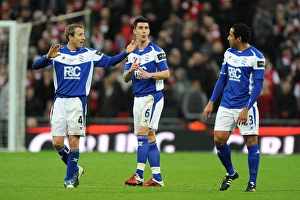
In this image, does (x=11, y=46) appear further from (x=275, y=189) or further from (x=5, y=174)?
(x=275, y=189)

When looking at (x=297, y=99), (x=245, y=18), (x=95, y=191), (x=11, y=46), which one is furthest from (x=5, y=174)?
(x=245, y=18)

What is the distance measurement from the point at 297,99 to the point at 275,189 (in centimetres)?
1079

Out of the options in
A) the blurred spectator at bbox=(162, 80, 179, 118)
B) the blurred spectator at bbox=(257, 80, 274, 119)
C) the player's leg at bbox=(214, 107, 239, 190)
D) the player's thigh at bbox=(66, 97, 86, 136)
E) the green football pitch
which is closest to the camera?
the green football pitch

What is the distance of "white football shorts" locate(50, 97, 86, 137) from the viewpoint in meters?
11.9

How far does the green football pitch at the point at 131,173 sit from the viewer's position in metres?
11.0

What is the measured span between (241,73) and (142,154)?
1.92m

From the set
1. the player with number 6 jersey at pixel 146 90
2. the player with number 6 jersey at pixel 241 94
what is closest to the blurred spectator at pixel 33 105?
the player with number 6 jersey at pixel 146 90

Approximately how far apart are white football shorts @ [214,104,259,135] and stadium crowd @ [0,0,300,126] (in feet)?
35.2

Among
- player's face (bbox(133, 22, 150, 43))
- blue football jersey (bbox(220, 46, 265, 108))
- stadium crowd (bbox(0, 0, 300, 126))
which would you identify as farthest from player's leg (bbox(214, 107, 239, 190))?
stadium crowd (bbox(0, 0, 300, 126))

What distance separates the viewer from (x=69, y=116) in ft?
39.1

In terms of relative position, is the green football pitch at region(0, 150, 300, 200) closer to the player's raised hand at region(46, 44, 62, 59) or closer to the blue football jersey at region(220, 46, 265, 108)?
the blue football jersey at region(220, 46, 265, 108)

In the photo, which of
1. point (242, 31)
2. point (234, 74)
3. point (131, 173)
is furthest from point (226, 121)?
point (131, 173)

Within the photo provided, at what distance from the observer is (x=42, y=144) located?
22.8 meters

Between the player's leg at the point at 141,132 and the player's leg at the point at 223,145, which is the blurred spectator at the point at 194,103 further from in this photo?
the player's leg at the point at 223,145
